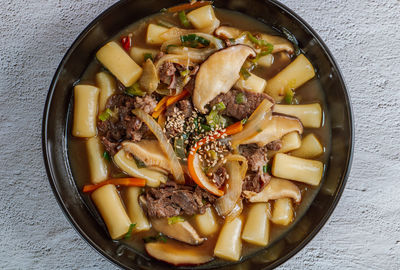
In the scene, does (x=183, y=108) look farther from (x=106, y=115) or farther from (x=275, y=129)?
(x=275, y=129)

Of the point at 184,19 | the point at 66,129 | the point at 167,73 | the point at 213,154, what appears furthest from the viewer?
the point at 66,129

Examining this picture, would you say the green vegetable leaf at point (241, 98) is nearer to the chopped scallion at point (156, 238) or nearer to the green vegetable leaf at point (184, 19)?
the green vegetable leaf at point (184, 19)

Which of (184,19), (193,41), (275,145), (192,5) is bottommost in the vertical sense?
(275,145)

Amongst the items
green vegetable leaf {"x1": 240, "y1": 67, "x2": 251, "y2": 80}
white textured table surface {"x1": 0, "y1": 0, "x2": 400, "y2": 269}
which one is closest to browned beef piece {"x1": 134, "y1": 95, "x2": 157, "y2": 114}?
green vegetable leaf {"x1": 240, "y1": 67, "x2": 251, "y2": 80}

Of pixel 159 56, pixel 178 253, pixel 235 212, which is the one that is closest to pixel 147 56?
pixel 159 56

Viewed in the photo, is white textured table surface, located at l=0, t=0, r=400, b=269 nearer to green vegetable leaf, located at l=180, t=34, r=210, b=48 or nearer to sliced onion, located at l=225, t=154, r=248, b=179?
green vegetable leaf, located at l=180, t=34, r=210, b=48

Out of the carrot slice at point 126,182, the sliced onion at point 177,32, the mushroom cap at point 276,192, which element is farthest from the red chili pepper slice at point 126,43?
the mushroom cap at point 276,192

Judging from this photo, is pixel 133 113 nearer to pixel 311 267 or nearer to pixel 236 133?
pixel 236 133
